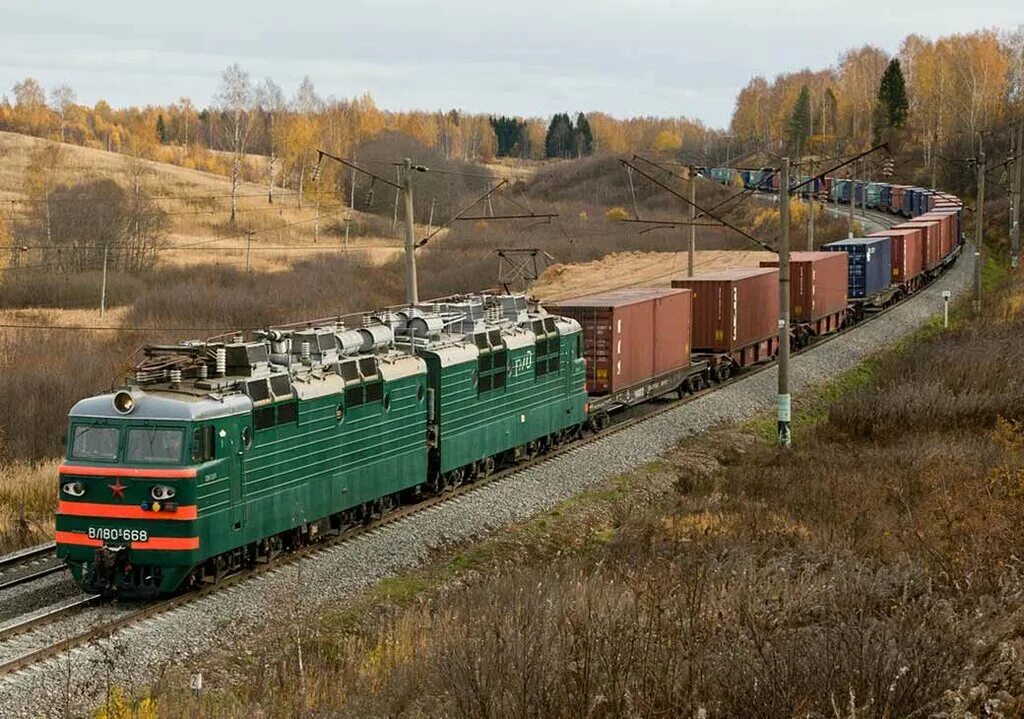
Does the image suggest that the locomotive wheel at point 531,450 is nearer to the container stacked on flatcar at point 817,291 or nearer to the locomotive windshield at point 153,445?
the locomotive windshield at point 153,445

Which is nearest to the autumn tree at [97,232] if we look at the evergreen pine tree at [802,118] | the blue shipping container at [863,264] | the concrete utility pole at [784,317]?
the blue shipping container at [863,264]

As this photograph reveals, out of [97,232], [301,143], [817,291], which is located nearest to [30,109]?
[301,143]

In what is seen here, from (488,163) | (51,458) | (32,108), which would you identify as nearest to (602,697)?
(51,458)

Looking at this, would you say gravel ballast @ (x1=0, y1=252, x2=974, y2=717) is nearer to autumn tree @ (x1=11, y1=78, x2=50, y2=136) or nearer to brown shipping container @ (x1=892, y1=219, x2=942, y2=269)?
brown shipping container @ (x1=892, y1=219, x2=942, y2=269)

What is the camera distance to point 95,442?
1708cm

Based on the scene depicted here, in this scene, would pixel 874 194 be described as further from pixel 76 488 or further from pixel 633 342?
pixel 76 488

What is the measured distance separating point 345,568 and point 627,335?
13936 mm

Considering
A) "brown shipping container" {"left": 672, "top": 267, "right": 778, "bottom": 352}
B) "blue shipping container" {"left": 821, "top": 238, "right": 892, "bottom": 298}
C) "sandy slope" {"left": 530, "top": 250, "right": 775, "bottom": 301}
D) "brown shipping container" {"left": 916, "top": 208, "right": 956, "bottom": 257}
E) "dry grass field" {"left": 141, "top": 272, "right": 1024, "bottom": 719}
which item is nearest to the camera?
"dry grass field" {"left": 141, "top": 272, "right": 1024, "bottom": 719}

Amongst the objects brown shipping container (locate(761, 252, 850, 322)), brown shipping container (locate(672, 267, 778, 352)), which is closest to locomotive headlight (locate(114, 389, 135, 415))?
brown shipping container (locate(672, 267, 778, 352))

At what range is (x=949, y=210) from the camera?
3091 inches

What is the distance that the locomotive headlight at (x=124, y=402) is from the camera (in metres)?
16.9

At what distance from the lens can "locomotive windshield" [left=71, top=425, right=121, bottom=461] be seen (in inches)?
669

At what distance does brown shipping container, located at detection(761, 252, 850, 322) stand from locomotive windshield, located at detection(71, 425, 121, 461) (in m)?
30.3

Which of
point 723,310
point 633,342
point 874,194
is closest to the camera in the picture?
point 633,342
